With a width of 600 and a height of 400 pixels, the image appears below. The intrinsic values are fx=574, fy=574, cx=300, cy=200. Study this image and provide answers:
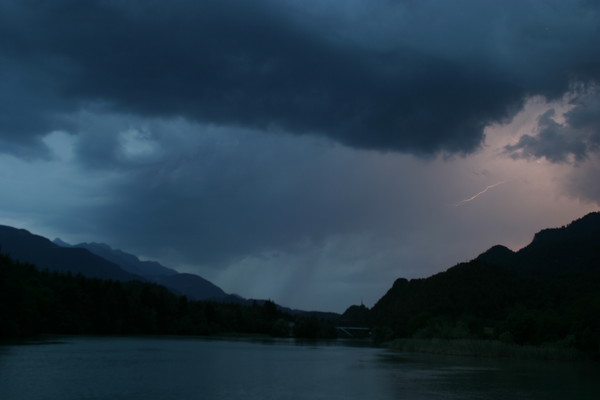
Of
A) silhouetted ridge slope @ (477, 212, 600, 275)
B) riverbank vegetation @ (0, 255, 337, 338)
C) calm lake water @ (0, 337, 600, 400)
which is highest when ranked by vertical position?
silhouetted ridge slope @ (477, 212, 600, 275)

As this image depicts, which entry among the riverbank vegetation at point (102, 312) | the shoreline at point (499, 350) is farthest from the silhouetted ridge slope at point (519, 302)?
the riverbank vegetation at point (102, 312)

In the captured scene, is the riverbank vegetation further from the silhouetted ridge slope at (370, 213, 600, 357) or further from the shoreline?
the shoreline

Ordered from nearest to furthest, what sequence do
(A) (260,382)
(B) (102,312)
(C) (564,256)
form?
(A) (260,382) → (B) (102,312) → (C) (564,256)

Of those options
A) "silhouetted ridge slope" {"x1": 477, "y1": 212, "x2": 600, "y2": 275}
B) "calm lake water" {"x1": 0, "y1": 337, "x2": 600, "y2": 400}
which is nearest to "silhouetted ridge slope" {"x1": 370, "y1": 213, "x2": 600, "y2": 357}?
"silhouetted ridge slope" {"x1": 477, "y1": 212, "x2": 600, "y2": 275}

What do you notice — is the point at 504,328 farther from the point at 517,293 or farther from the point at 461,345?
the point at 517,293

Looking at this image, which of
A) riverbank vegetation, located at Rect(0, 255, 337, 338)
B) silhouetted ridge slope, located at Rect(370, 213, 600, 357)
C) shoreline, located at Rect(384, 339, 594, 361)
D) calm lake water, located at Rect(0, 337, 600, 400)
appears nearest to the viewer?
calm lake water, located at Rect(0, 337, 600, 400)

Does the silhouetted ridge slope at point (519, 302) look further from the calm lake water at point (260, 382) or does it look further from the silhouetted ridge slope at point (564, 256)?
the calm lake water at point (260, 382)

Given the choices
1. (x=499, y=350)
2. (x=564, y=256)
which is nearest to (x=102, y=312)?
(x=499, y=350)

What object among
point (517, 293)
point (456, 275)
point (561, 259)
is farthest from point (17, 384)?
point (561, 259)

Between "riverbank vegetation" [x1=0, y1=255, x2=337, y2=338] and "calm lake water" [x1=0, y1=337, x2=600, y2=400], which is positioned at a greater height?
"riverbank vegetation" [x1=0, y1=255, x2=337, y2=338]

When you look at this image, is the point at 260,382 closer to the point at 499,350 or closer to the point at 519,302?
the point at 499,350

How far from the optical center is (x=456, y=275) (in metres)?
178

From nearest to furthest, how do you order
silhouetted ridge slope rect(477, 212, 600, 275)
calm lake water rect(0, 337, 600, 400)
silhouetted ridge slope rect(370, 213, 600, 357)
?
calm lake water rect(0, 337, 600, 400), silhouetted ridge slope rect(370, 213, 600, 357), silhouetted ridge slope rect(477, 212, 600, 275)

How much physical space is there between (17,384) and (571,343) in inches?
2457
